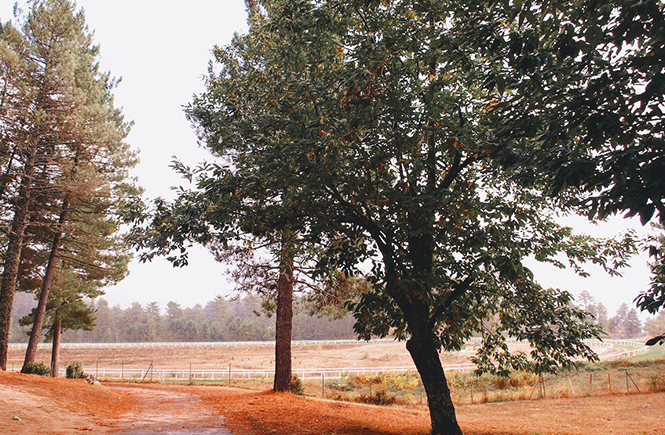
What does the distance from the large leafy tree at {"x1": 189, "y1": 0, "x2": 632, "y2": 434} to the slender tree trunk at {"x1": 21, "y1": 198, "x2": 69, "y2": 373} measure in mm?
14218

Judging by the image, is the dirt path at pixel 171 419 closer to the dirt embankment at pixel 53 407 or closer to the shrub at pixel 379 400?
the dirt embankment at pixel 53 407

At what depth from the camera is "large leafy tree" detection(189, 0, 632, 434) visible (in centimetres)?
652

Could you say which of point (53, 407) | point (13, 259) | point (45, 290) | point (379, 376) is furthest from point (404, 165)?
point (379, 376)

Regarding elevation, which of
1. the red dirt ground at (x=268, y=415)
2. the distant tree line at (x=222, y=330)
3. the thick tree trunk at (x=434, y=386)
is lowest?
the distant tree line at (x=222, y=330)

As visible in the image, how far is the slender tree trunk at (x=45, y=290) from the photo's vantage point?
17.8m

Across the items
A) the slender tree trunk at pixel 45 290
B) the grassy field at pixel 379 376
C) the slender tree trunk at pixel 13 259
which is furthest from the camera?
the grassy field at pixel 379 376

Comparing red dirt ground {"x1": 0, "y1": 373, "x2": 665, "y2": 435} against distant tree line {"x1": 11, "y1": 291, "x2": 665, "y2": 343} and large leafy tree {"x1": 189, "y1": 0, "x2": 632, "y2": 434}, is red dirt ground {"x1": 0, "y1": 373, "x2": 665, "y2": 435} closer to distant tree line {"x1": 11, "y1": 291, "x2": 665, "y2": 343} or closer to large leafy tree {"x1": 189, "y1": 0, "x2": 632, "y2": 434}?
large leafy tree {"x1": 189, "y1": 0, "x2": 632, "y2": 434}

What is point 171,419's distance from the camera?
9.87 metres

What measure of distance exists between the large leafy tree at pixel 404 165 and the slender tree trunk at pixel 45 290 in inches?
560

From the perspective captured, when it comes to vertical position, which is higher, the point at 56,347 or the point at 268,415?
the point at 56,347

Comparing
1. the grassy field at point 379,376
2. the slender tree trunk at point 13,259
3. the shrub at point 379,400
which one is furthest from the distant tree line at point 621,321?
the slender tree trunk at point 13,259

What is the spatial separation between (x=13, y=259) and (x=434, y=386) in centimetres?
1628

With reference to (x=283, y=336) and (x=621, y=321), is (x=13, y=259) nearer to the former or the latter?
(x=283, y=336)

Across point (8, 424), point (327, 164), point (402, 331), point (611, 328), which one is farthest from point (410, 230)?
point (611, 328)
